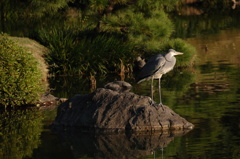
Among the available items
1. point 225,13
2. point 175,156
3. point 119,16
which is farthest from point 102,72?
point 225,13

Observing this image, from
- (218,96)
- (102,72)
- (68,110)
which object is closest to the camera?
(68,110)

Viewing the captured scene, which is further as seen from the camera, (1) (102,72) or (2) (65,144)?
(1) (102,72)

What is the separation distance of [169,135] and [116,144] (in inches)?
46.2

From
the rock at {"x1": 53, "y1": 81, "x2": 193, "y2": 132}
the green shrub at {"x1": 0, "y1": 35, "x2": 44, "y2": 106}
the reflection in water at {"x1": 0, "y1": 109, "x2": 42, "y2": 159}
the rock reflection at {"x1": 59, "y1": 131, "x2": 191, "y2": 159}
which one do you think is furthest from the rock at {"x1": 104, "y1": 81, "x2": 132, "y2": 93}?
the rock reflection at {"x1": 59, "y1": 131, "x2": 191, "y2": 159}

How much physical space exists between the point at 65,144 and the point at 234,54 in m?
15.1

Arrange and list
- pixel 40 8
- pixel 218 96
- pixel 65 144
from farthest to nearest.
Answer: pixel 40 8, pixel 218 96, pixel 65 144

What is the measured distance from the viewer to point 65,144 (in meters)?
13.9

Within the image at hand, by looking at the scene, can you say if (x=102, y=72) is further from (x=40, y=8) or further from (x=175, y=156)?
(x=175, y=156)

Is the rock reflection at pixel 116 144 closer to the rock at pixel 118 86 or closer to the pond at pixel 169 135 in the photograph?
the pond at pixel 169 135

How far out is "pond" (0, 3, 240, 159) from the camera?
12969 millimetres

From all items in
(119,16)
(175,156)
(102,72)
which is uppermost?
(119,16)

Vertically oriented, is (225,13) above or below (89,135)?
above

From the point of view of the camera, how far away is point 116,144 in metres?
13.6

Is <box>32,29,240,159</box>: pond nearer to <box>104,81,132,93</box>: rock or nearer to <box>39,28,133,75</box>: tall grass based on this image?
<box>104,81,132,93</box>: rock
